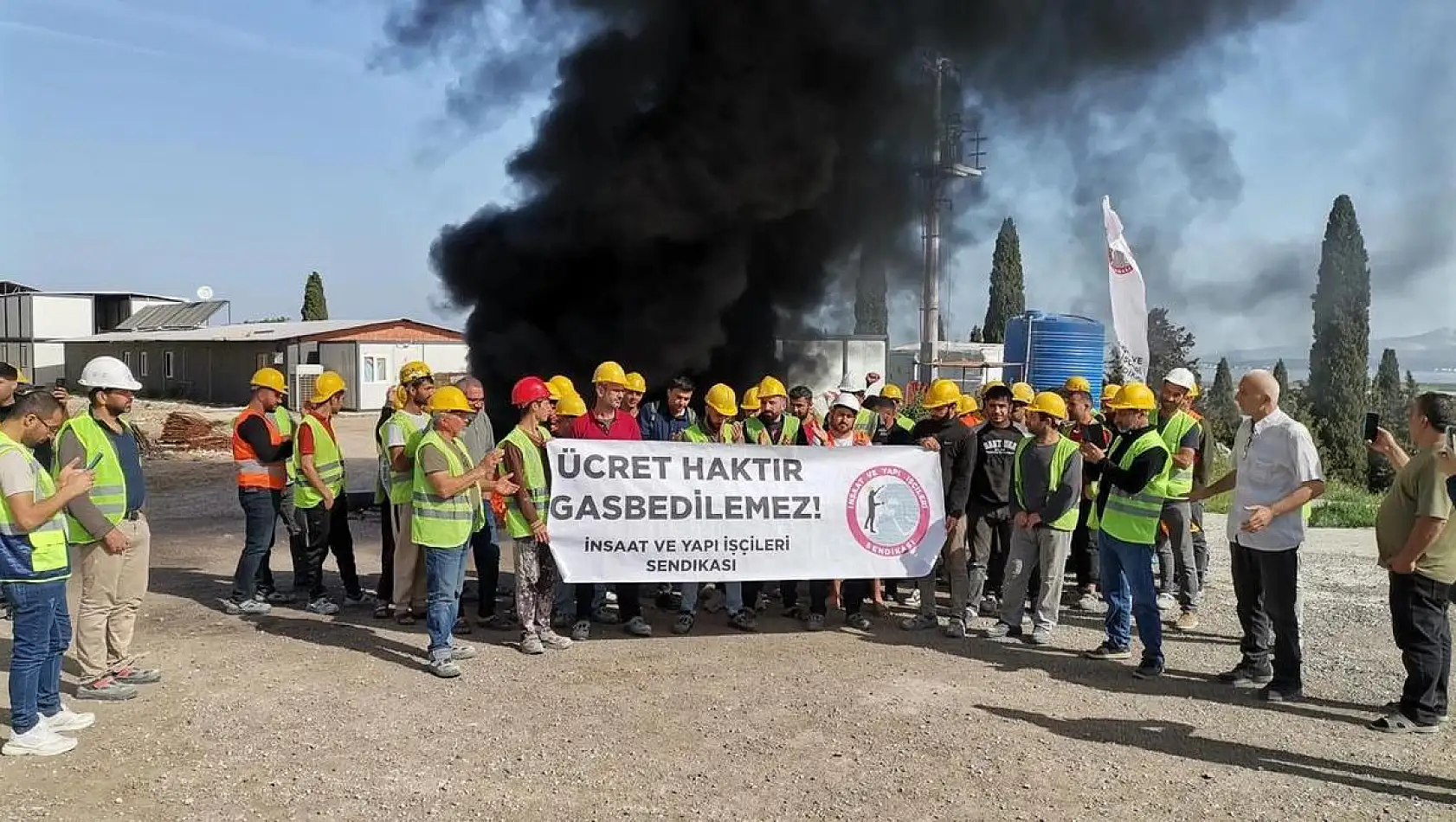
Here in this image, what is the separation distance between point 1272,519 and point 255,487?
20.7 feet

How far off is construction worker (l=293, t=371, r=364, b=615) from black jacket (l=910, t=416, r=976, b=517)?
420 centimetres

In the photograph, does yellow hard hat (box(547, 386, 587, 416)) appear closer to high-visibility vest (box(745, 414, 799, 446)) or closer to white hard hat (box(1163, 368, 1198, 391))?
high-visibility vest (box(745, 414, 799, 446))

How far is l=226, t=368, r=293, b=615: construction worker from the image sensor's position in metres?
6.75

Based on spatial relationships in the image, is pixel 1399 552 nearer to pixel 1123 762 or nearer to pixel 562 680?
pixel 1123 762

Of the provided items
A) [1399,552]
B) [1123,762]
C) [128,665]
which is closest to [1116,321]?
[1399,552]

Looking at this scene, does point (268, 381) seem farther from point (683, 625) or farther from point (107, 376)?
point (683, 625)

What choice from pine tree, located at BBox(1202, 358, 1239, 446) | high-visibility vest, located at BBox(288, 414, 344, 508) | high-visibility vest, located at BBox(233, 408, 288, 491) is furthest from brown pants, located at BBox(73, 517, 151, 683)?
pine tree, located at BBox(1202, 358, 1239, 446)

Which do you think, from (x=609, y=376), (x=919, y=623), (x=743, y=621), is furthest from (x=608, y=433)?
(x=919, y=623)

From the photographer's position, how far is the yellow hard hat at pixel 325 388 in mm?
6927

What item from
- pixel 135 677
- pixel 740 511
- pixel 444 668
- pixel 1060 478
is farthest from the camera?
pixel 740 511

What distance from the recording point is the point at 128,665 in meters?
5.22

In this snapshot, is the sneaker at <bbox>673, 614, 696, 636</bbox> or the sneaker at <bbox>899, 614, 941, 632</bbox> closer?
the sneaker at <bbox>673, 614, 696, 636</bbox>

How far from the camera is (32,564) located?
13.8 ft

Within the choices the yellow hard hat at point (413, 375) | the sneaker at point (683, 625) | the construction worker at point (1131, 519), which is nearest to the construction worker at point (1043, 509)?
the construction worker at point (1131, 519)
